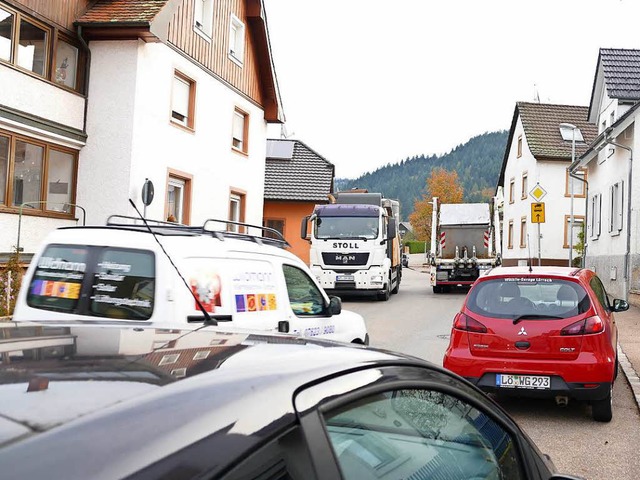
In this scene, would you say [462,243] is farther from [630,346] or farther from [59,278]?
[59,278]

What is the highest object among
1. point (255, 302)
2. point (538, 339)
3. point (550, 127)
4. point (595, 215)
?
point (550, 127)

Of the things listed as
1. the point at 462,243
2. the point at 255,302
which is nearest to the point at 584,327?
the point at 255,302

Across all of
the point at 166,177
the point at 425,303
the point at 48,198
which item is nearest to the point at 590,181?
the point at 425,303

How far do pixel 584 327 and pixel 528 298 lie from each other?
0.67 meters

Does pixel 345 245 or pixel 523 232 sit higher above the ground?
pixel 523 232

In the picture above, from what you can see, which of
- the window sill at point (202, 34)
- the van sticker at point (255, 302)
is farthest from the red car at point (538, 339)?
the window sill at point (202, 34)

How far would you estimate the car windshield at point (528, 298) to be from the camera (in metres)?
7.18

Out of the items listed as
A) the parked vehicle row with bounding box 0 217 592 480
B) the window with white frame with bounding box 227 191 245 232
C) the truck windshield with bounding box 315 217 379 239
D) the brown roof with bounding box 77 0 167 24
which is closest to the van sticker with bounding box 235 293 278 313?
the parked vehicle row with bounding box 0 217 592 480

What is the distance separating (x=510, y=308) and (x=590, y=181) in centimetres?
2300

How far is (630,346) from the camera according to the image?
40.2 ft

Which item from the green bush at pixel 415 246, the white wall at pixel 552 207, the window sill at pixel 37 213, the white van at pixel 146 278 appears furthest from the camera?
the green bush at pixel 415 246

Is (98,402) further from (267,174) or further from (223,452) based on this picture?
(267,174)

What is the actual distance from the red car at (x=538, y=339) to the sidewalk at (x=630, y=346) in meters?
1.23

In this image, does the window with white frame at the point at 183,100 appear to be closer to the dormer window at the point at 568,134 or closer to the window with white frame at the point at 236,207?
the window with white frame at the point at 236,207
